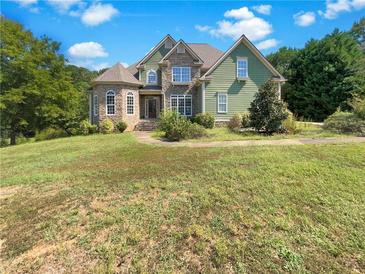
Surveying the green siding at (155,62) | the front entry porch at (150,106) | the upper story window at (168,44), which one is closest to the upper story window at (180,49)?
the green siding at (155,62)

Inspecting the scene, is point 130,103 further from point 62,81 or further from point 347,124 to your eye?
point 347,124

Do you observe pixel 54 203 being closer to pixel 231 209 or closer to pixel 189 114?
pixel 231 209

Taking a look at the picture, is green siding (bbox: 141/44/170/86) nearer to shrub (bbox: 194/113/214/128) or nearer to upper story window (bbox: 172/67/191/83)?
upper story window (bbox: 172/67/191/83)

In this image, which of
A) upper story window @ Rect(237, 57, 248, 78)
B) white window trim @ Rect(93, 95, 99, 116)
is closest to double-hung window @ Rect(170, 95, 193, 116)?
upper story window @ Rect(237, 57, 248, 78)

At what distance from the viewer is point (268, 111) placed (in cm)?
1366

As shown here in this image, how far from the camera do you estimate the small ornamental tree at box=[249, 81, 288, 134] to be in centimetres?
1348

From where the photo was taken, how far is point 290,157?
7.74 m

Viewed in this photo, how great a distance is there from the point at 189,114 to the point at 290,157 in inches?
594

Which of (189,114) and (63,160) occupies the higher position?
(189,114)

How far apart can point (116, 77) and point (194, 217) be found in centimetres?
1778

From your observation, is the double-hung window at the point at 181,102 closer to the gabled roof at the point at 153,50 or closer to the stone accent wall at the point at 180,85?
the stone accent wall at the point at 180,85

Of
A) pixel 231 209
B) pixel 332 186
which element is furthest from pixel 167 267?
pixel 332 186

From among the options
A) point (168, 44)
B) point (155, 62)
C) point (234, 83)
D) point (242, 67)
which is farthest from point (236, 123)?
point (168, 44)

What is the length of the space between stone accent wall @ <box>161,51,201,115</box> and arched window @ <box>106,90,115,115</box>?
4484 mm
